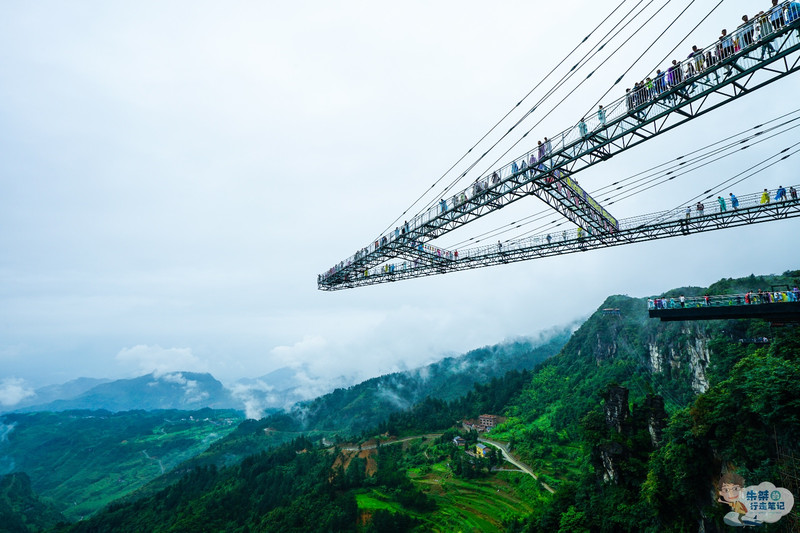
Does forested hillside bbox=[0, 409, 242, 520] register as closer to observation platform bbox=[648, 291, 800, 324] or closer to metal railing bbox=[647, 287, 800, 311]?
metal railing bbox=[647, 287, 800, 311]

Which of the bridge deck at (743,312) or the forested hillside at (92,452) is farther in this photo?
the forested hillside at (92,452)

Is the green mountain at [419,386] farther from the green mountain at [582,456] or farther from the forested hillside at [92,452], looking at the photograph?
the green mountain at [582,456]

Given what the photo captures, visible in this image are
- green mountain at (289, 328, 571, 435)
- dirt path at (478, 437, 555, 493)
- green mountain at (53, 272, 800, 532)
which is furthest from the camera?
green mountain at (289, 328, 571, 435)

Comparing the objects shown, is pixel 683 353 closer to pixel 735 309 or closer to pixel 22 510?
pixel 735 309

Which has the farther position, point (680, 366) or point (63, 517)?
point (63, 517)

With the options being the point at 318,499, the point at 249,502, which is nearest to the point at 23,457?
the point at 249,502

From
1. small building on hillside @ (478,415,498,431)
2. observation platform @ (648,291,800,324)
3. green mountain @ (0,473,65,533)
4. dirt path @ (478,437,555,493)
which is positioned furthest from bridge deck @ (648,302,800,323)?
green mountain @ (0,473,65,533)

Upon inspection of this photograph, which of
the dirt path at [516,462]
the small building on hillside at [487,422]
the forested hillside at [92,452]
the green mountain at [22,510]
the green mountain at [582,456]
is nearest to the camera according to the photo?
the green mountain at [582,456]

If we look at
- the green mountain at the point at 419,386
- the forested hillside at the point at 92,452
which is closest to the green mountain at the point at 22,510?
the forested hillside at the point at 92,452

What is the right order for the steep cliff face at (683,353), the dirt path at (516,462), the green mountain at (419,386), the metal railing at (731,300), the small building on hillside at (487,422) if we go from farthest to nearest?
1. the green mountain at (419,386)
2. the small building on hillside at (487,422)
3. the steep cliff face at (683,353)
4. the dirt path at (516,462)
5. the metal railing at (731,300)

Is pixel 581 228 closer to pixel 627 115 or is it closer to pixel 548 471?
pixel 627 115

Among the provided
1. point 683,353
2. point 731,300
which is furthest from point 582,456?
point 731,300
